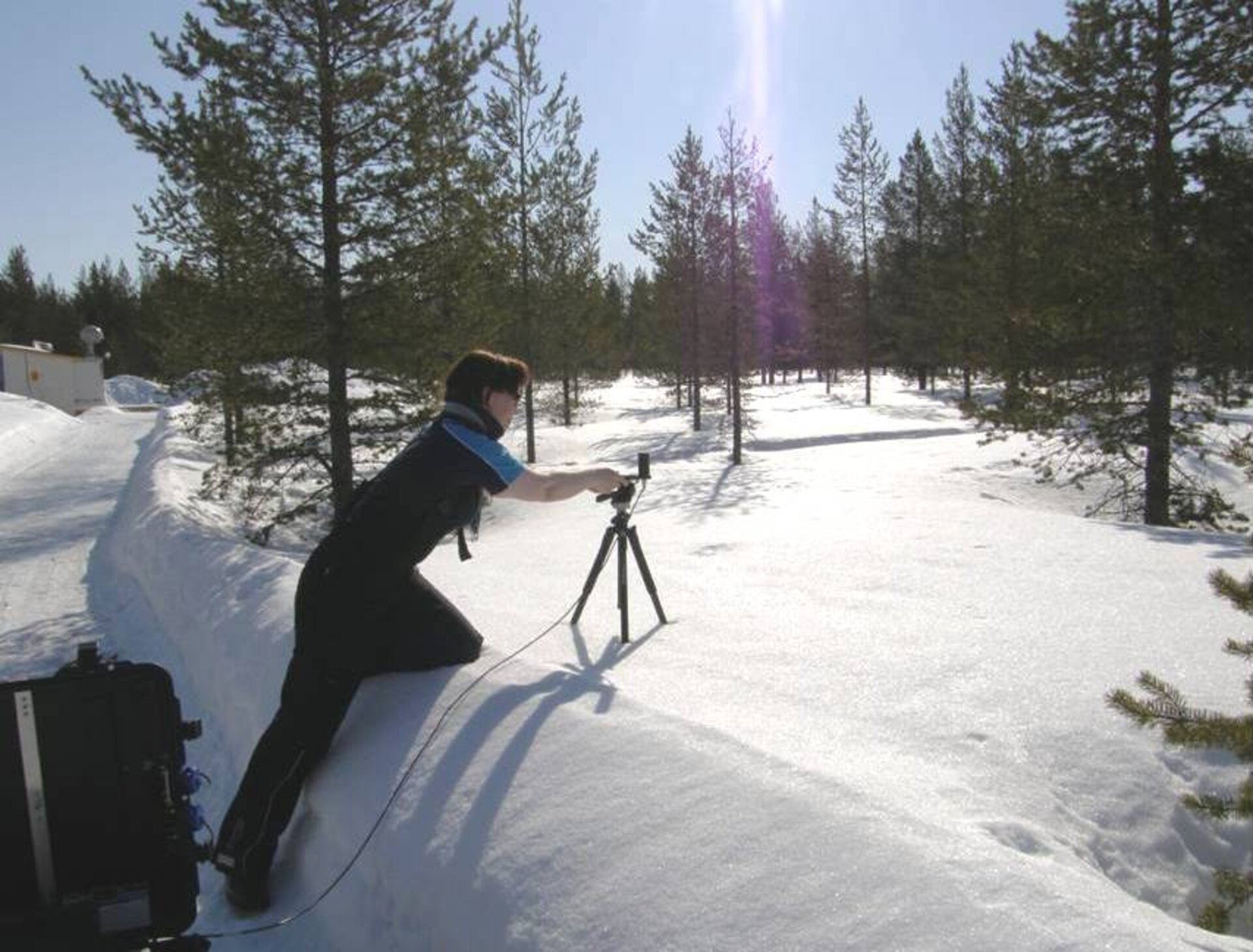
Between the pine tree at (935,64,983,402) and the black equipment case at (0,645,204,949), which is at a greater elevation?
the pine tree at (935,64,983,402)

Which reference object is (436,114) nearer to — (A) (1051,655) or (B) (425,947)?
(A) (1051,655)

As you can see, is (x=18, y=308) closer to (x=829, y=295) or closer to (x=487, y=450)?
(x=829, y=295)

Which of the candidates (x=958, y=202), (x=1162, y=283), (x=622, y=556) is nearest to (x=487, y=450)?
(x=622, y=556)

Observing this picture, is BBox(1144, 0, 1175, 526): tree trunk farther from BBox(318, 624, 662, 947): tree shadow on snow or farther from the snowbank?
the snowbank

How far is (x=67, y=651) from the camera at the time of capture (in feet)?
21.9

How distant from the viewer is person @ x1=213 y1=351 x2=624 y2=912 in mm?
3191

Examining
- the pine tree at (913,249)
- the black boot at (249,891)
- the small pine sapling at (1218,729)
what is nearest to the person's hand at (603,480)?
the black boot at (249,891)

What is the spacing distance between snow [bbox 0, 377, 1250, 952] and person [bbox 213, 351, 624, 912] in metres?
0.17

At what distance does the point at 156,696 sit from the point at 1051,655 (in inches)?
177

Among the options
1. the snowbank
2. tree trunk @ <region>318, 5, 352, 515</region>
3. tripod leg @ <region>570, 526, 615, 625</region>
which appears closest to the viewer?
tripod leg @ <region>570, 526, 615, 625</region>

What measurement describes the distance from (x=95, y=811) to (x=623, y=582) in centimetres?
308

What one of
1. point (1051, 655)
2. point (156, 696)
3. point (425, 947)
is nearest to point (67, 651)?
point (156, 696)

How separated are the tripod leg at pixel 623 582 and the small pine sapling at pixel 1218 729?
2.94m

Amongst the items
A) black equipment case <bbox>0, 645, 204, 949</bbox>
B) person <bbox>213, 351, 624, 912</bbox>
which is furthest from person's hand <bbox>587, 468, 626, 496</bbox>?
black equipment case <bbox>0, 645, 204, 949</bbox>
